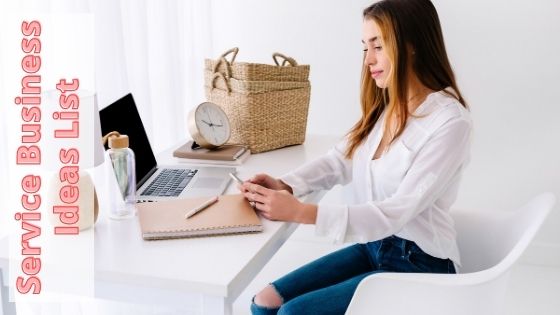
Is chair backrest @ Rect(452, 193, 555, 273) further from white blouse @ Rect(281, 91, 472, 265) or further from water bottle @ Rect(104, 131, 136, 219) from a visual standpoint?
water bottle @ Rect(104, 131, 136, 219)

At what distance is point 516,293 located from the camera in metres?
2.54

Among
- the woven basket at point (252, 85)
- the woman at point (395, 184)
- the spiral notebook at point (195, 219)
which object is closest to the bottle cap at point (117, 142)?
the spiral notebook at point (195, 219)

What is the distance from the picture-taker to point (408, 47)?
1.51m

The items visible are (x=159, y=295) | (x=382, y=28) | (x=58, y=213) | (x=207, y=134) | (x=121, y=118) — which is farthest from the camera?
(x=207, y=134)

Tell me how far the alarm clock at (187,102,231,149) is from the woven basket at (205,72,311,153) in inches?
2.2

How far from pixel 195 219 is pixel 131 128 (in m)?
0.48

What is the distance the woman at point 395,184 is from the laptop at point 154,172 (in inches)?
6.5

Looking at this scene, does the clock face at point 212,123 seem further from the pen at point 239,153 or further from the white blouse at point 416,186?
the white blouse at point 416,186

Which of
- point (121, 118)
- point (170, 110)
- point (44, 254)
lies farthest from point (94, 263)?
point (170, 110)

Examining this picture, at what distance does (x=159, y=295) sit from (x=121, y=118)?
0.67 metres

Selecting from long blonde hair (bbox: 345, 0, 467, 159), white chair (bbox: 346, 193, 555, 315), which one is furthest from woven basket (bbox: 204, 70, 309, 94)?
white chair (bbox: 346, 193, 555, 315)

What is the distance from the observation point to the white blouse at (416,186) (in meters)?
1.42

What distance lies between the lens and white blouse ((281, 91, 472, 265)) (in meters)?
1.42

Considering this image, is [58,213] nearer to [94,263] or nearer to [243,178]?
[94,263]
